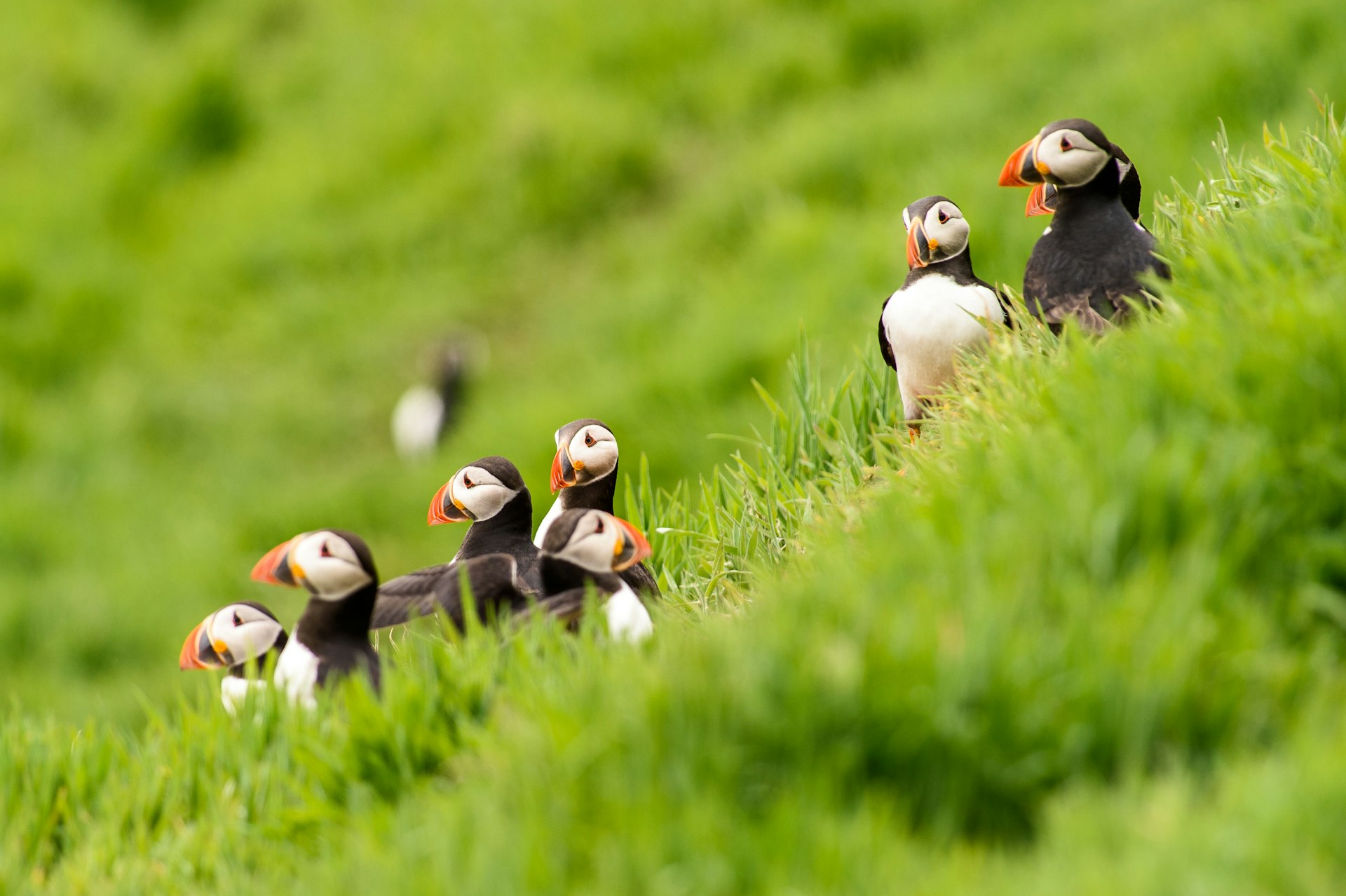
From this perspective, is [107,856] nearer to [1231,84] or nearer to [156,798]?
[156,798]

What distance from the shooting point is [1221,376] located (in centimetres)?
232

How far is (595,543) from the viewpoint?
2.93m

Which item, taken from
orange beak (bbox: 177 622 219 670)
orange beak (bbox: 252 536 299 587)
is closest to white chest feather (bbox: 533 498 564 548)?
orange beak (bbox: 252 536 299 587)

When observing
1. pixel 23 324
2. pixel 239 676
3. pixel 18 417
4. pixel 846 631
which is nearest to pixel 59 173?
pixel 23 324

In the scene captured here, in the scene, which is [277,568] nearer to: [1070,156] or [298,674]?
[298,674]

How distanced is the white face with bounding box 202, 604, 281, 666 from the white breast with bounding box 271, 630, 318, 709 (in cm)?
39

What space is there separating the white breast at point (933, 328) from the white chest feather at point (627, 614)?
3.25 feet

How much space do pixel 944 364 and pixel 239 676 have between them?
1.97m

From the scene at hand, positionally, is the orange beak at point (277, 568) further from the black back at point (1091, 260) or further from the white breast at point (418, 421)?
the white breast at point (418, 421)

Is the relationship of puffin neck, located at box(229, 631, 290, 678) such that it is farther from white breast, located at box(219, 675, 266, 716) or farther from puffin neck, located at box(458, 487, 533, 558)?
puffin neck, located at box(458, 487, 533, 558)

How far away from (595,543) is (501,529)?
0.74 m

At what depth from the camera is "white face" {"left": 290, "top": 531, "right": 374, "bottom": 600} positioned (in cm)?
286

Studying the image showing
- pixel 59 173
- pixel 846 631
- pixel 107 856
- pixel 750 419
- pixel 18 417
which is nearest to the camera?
pixel 846 631

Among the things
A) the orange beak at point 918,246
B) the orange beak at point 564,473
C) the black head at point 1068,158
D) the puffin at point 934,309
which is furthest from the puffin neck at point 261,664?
the black head at point 1068,158
